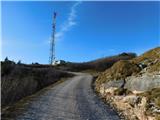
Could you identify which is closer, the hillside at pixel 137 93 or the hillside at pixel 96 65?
the hillside at pixel 137 93

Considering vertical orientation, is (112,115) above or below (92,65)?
below

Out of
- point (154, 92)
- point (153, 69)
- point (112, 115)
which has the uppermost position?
point (153, 69)

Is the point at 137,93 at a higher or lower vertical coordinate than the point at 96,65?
lower

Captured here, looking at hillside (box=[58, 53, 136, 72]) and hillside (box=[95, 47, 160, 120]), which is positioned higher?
hillside (box=[58, 53, 136, 72])

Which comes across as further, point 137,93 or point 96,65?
point 96,65

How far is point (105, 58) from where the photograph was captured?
94438mm

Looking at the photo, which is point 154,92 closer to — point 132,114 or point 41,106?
point 132,114

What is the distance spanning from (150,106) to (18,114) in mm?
5959

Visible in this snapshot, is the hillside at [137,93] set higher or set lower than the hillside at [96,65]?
lower

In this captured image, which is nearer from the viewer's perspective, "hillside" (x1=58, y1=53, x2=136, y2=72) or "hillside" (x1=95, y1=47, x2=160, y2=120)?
"hillside" (x1=95, y1=47, x2=160, y2=120)

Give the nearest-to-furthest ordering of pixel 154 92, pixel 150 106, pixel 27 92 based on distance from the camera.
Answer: pixel 150 106 < pixel 154 92 < pixel 27 92

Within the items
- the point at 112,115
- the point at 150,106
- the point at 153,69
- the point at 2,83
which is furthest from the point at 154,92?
the point at 2,83

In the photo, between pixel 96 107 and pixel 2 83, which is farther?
pixel 2 83

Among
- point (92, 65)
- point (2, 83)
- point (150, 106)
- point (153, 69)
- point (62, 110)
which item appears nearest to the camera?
point (150, 106)
